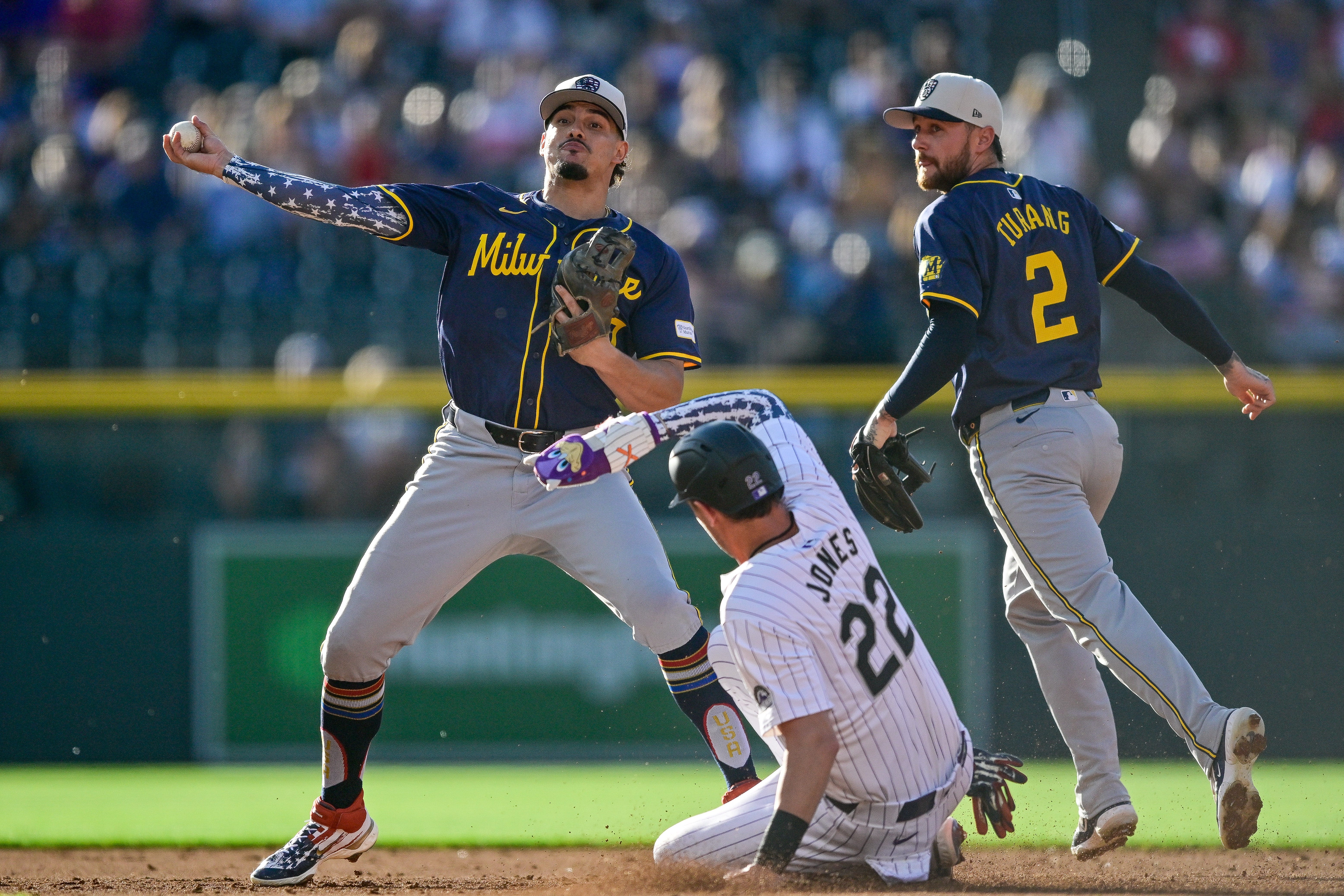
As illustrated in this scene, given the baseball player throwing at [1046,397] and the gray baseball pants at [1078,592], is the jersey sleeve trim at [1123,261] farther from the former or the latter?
the gray baseball pants at [1078,592]

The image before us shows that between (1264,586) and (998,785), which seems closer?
(998,785)

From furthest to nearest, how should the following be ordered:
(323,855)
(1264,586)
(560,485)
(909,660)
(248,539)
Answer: (248,539) → (1264,586) → (323,855) → (560,485) → (909,660)

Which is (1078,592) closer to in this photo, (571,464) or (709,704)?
(709,704)

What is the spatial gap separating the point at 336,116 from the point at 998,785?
7358 mm

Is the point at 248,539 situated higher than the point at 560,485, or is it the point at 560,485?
the point at 560,485

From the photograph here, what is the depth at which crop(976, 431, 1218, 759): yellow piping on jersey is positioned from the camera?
408cm

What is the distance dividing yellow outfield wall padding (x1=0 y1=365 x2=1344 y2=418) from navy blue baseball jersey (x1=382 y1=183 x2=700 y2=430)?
3.13m

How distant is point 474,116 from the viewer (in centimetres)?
1010

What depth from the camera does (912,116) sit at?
181 inches

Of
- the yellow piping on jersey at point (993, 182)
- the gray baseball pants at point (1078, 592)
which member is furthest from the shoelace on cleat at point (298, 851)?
the yellow piping on jersey at point (993, 182)

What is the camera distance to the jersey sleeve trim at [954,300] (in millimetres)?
4223

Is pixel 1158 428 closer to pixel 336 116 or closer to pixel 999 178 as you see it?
pixel 999 178

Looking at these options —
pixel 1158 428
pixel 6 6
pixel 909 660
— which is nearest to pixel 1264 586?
pixel 1158 428

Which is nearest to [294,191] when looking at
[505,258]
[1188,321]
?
[505,258]
